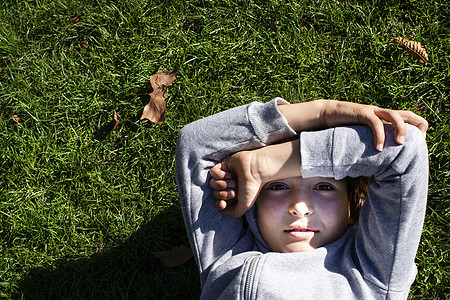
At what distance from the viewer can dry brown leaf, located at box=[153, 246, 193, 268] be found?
3.42 m

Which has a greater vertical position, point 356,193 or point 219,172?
point 219,172

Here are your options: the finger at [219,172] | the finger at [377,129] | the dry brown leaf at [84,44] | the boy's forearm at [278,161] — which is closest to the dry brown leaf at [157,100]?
the dry brown leaf at [84,44]

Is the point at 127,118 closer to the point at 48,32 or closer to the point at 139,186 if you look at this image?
the point at 139,186

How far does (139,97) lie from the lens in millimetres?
3678

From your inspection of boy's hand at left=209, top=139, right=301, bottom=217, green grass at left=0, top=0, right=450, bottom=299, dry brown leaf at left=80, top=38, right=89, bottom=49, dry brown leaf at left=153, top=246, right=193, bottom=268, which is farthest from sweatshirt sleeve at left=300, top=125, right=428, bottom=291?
dry brown leaf at left=80, top=38, right=89, bottom=49

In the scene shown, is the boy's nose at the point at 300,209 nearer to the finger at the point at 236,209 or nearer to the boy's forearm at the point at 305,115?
the finger at the point at 236,209

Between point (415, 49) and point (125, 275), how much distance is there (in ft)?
9.10

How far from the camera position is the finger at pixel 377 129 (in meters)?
2.36

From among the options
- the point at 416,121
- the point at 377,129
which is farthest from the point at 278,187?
the point at 416,121

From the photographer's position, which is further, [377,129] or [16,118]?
[16,118]

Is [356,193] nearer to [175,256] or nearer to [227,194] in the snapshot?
[227,194]

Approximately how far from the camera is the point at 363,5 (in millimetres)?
3682

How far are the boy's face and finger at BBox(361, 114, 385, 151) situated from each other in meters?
0.42

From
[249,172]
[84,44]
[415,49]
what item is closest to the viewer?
[249,172]
